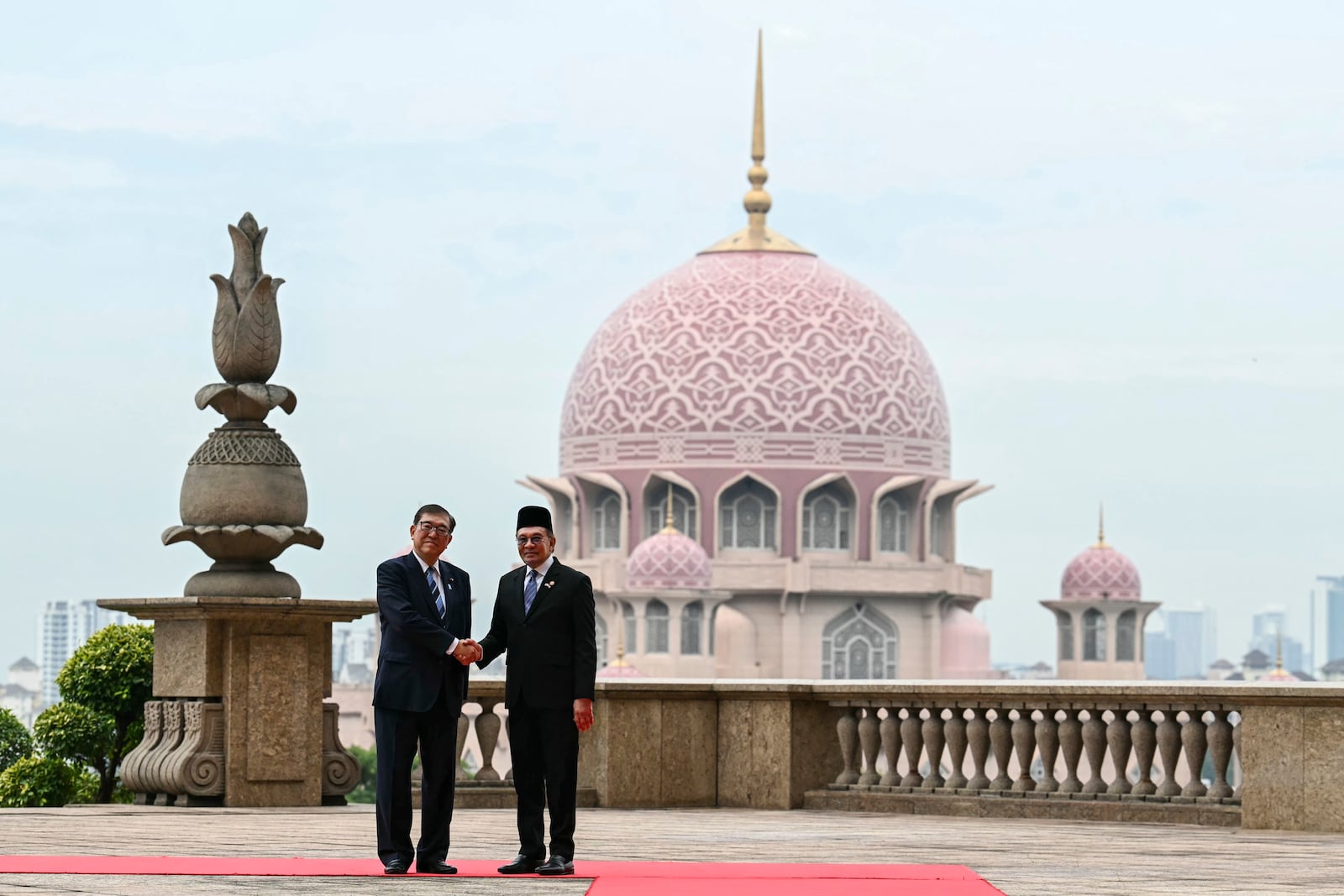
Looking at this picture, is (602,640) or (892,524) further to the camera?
(892,524)

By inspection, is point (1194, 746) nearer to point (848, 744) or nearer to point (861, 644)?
point (848, 744)

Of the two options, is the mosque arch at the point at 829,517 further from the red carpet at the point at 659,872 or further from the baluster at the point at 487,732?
the red carpet at the point at 659,872

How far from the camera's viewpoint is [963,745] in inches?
530

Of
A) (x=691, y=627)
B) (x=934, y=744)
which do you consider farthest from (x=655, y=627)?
(x=934, y=744)

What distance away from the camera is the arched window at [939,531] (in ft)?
238

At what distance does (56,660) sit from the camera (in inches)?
7254

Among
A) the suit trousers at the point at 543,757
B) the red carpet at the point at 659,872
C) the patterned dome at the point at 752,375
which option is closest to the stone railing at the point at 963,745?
the red carpet at the point at 659,872

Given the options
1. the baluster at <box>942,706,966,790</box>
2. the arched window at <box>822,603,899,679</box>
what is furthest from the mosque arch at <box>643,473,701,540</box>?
the baluster at <box>942,706,966,790</box>

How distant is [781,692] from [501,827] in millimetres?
2598

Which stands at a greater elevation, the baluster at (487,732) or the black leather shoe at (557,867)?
the baluster at (487,732)

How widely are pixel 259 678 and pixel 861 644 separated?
5793 centimetres

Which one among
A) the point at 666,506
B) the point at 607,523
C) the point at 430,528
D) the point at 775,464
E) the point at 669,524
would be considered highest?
the point at 775,464

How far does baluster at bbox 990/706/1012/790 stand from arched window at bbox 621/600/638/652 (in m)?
53.2

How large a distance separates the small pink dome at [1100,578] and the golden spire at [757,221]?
1128 cm
